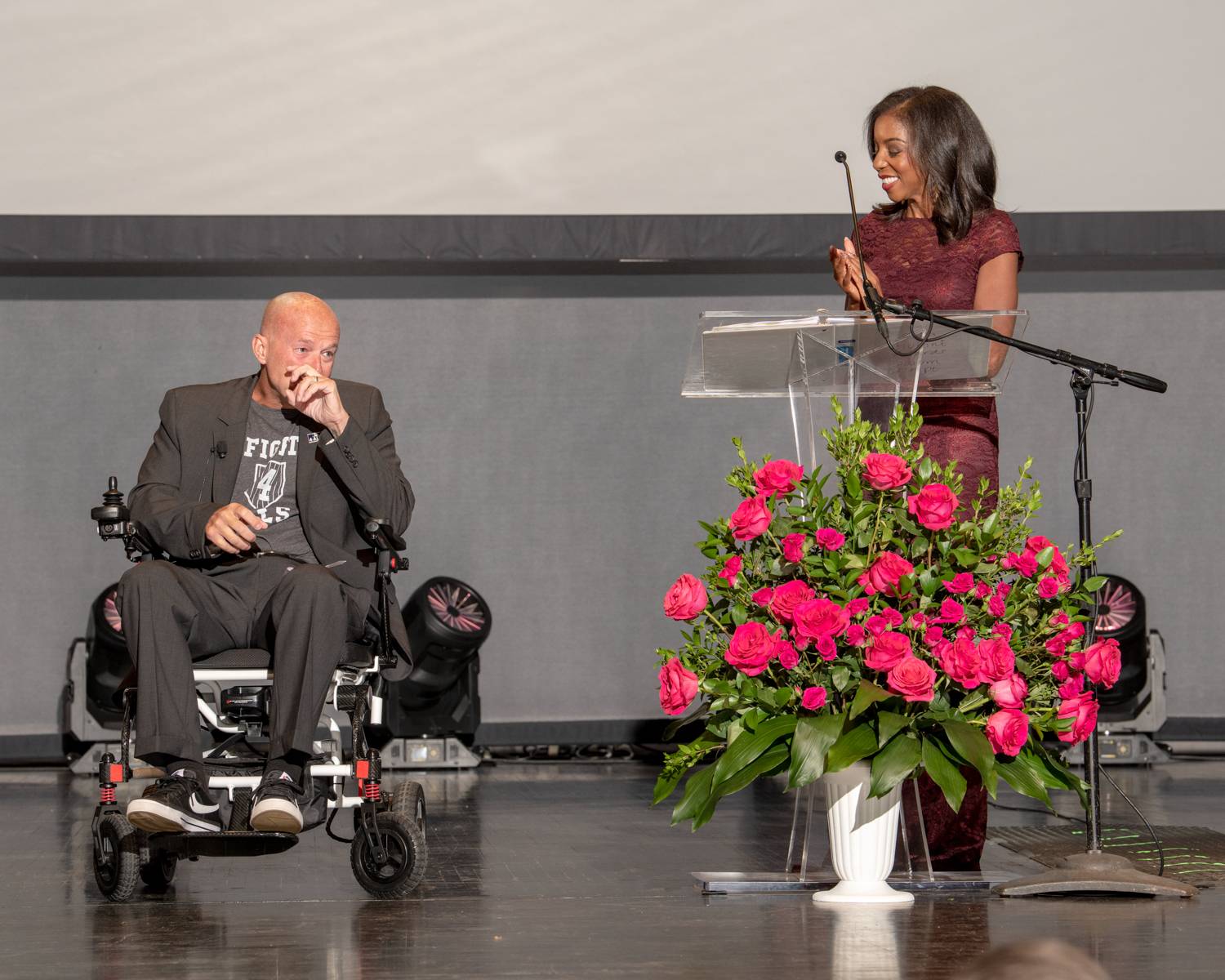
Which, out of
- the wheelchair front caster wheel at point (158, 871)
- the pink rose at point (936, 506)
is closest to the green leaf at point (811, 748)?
the pink rose at point (936, 506)

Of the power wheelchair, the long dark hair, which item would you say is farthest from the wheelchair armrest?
the long dark hair

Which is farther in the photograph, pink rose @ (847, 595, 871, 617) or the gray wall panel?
the gray wall panel

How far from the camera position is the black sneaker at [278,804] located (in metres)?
2.52

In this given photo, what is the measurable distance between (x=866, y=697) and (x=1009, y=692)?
21 centimetres

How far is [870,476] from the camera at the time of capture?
7.99 feet

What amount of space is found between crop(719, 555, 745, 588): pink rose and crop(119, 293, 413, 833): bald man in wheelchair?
62 cm

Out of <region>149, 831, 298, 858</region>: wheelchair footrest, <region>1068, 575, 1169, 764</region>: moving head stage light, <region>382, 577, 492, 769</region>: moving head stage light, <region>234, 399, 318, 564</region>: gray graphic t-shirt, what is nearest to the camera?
<region>149, 831, 298, 858</region>: wheelchair footrest

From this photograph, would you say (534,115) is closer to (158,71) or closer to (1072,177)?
(158,71)

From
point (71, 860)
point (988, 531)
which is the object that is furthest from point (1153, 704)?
point (71, 860)

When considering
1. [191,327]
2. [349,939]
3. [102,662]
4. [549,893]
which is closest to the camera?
[349,939]

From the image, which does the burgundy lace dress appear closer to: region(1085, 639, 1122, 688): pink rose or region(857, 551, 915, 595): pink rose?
region(1085, 639, 1122, 688): pink rose

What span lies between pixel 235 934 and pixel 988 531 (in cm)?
125

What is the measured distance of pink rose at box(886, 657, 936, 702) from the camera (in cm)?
236

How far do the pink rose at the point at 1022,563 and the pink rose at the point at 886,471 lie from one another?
0.67 ft
